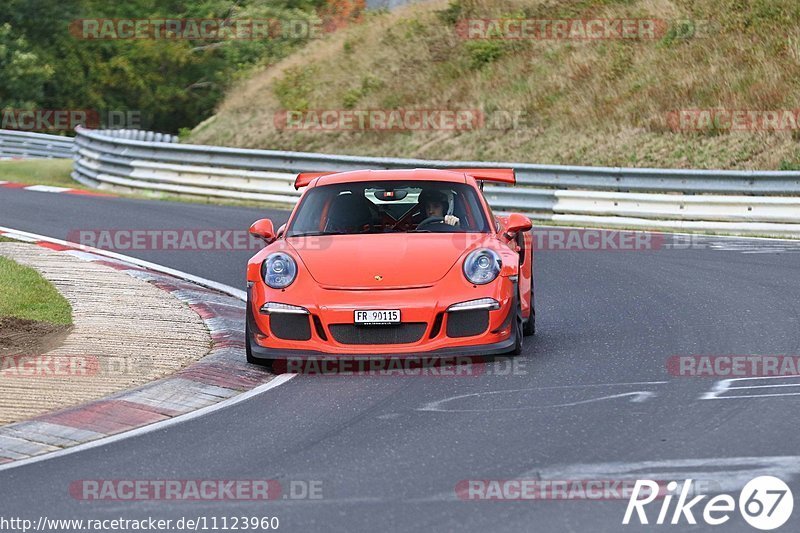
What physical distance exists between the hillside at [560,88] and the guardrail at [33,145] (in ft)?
20.1

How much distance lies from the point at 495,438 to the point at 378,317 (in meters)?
2.06

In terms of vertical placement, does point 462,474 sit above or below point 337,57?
below

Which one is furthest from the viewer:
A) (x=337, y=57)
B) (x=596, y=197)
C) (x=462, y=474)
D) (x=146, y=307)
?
(x=337, y=57)

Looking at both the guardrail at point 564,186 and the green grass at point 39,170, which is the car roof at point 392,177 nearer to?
the guardrail at point 564,186

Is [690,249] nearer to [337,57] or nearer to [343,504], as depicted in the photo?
[343,504]

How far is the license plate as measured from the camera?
900 centimetres

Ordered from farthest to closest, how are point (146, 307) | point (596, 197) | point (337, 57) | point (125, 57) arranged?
1. point (125, 57)
2. point (337, 57)
3. point (596, 197)
4. point (146, 307)

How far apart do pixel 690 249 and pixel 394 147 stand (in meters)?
12.5

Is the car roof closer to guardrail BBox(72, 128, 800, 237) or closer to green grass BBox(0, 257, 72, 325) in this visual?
green grass BBox(0, 257, 72, 325)

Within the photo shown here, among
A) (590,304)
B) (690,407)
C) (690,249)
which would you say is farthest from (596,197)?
(690,407)

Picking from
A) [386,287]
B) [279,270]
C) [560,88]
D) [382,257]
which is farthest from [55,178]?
[386,287]

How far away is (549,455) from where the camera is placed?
6.69 meters

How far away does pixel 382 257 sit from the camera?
9.48m

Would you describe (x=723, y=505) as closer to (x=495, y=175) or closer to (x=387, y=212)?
(x=387, y=212)
